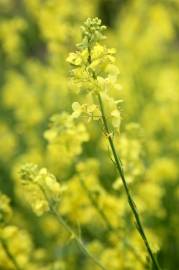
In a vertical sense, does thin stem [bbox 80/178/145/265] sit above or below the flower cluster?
below

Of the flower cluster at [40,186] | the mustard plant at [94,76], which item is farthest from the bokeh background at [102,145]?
the mustard plant at [94,76]

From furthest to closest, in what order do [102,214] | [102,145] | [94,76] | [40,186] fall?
[102,145] < [102,214] < [40,186] < [94,76]

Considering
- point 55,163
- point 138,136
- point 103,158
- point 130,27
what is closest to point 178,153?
point 103,158

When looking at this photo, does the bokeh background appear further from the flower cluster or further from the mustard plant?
the mustard plant

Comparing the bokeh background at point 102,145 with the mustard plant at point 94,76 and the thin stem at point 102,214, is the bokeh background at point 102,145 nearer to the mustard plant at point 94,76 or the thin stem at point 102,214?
the thin stem at point 102,214

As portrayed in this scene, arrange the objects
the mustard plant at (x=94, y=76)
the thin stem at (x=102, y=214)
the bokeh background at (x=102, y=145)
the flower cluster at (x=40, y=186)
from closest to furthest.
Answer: the mustard plant at (x=94, y=76), the flower cluster at (x=40, y=186), the thin stem at (x=102, y=214), the bokeh background at (x=102, y=145)

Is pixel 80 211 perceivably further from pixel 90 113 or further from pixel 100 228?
pixel 90 113

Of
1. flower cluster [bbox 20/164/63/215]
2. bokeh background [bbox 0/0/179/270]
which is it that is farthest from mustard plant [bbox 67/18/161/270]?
bokeh background [bbox 0/0/179/270]

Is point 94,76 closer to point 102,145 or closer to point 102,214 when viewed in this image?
point 102,214

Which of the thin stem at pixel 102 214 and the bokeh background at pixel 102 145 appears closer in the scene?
the thin stem at pixel 102 214

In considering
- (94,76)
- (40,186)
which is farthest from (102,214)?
(94,76)
